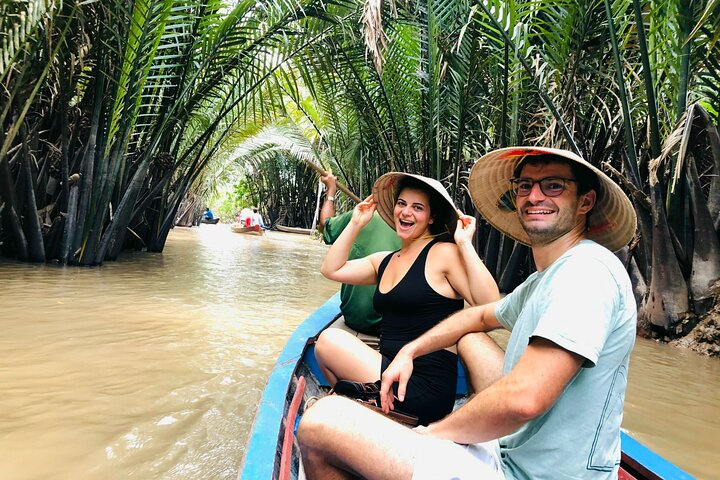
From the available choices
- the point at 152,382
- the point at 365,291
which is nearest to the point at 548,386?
the point at 365,291

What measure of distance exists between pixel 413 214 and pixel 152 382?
67.5 inches

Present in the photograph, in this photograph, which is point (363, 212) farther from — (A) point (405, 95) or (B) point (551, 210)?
(A) point (405, 95)

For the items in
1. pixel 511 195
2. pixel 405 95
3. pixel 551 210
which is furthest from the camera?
pixel 405 95

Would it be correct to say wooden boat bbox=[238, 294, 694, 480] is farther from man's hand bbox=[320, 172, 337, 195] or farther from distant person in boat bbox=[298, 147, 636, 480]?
man's hand bbox=[320, 172, 337, 195]

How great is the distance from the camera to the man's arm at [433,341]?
4.80 ft

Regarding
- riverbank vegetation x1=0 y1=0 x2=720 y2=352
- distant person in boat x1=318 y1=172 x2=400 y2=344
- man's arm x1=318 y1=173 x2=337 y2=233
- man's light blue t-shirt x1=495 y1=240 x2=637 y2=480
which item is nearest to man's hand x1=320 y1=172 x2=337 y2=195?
man's arm x1=318 y1=173 x2=337 y2=233

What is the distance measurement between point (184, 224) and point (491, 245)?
59.2 feet

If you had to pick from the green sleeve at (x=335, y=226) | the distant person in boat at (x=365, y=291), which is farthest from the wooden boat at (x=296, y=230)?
the distant person in boat at (x=365, y=291)

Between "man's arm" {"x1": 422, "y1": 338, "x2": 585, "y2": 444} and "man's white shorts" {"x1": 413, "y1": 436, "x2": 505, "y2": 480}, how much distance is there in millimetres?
84

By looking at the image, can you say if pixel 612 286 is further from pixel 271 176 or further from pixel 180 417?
pixel 271 176

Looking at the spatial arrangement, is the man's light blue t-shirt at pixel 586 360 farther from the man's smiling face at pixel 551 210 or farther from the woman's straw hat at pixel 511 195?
the woman's straw hat at pixel 511 195

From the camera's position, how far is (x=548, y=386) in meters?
0.89

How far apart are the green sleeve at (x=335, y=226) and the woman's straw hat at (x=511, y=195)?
1.05 meters

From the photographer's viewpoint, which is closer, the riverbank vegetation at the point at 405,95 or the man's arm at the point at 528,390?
the man's arm at the point at 528,390
